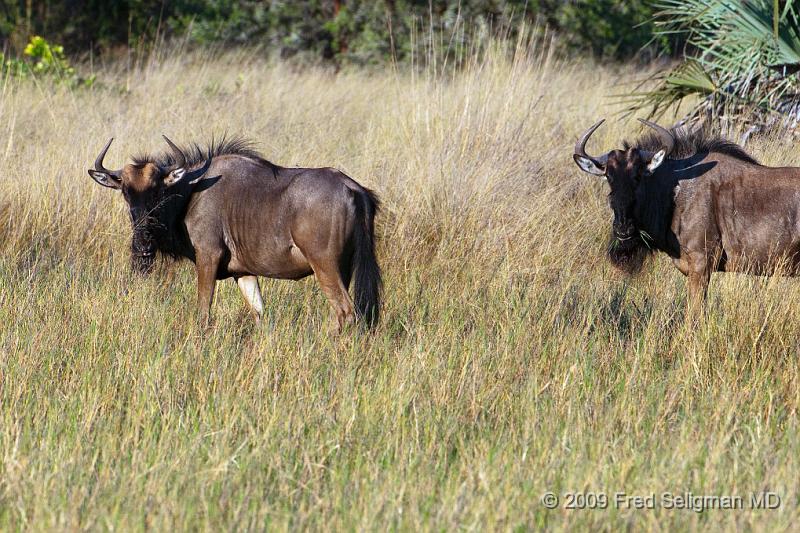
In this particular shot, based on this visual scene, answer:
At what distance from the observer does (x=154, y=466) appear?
11.9ft

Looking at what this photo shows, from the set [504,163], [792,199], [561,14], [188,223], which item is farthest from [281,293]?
[561,14]

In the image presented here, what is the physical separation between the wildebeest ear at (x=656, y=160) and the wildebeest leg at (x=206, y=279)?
2.67 meters

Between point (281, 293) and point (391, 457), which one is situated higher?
point (391, 457)

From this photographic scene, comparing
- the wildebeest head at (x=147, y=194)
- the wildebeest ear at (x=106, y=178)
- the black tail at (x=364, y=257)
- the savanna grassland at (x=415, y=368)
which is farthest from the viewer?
the wildebeest ear at (x=106, y=178)

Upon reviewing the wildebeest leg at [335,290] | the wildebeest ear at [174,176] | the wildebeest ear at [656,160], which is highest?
the wildebeest ear at [656,160]

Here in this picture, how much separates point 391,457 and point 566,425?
28.6 inches

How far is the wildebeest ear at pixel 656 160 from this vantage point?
6297mm

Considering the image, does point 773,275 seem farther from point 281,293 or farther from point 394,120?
point 394,120

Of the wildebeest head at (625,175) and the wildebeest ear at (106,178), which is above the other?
the wildebeest head at (625,175)

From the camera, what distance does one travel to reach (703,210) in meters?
6.36

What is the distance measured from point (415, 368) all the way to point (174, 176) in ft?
6.62

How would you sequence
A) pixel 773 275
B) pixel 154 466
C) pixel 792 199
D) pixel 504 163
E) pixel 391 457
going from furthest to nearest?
pixel 504 163, pixel 792 199, pixel 773 275, pixel 391 457, pixel 154 466

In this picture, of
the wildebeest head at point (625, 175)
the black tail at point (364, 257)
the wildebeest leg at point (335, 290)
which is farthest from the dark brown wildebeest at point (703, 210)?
the wildebeest leg at point (335, 290)

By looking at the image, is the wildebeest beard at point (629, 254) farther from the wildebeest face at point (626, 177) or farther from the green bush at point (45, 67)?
the green bush at point (45, 67)
